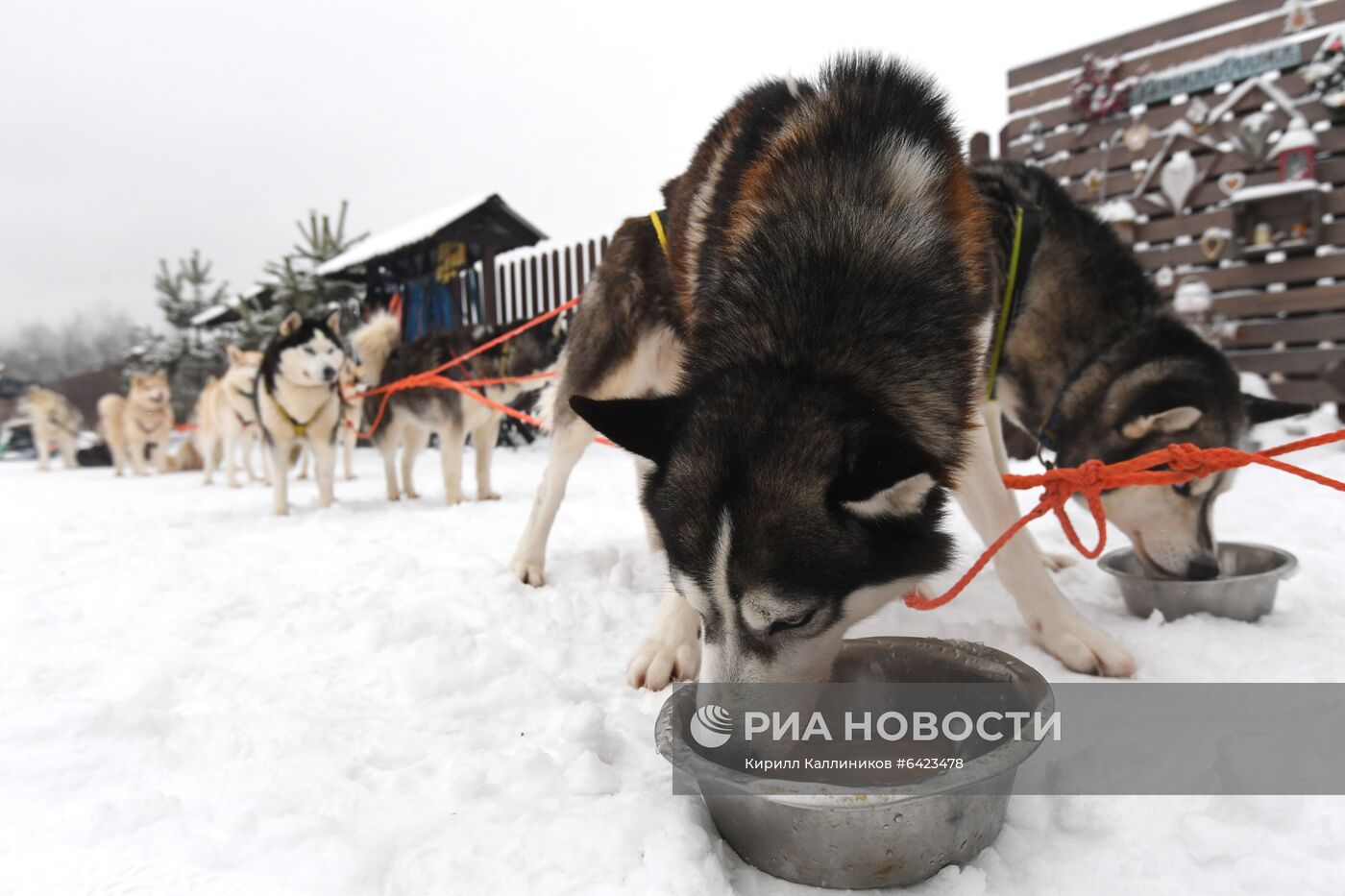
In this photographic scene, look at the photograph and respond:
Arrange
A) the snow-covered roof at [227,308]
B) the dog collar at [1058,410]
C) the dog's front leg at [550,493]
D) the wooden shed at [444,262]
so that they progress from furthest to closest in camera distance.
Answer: the snow-covered roof at [227,308], the wooden shed at [444,262], the dog's front leg at [550,493], the dog collar at [1058,410]

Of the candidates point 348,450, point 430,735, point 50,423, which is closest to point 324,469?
point 348,450

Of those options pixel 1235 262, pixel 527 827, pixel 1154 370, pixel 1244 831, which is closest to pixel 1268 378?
pixel 1235 262

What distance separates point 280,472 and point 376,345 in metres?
1.83

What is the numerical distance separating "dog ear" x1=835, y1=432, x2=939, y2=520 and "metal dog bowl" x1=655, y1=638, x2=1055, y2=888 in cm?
50

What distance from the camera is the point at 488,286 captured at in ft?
41.5

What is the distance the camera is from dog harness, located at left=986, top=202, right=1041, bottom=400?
2918mm

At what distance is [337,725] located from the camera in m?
2.04

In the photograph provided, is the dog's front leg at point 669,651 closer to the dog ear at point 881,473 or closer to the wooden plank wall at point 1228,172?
the dog ear at point 881,473

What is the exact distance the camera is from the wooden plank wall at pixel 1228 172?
6.66 metres

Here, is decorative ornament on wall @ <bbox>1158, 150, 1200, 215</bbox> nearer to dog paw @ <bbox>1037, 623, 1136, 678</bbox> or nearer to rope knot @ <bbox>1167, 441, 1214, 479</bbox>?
rope knot @ <bbox>1167, 441, 1214, 479</bbox>

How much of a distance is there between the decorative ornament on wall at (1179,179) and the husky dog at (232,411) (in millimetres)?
9845

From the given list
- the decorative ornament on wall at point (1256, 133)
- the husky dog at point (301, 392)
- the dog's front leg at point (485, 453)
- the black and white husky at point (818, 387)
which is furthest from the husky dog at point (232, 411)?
the decorative ornament on wall at point (1256, 133)

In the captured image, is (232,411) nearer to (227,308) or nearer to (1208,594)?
(227,308)

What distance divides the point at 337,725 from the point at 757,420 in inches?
58.9
